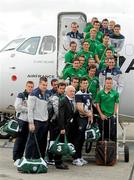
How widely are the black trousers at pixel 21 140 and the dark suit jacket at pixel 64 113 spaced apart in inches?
31.9

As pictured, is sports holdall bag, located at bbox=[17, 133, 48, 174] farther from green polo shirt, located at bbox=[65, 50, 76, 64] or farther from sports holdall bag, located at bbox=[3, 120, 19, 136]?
green polo shirt, located at bbox=[65, 50, 76, 64]

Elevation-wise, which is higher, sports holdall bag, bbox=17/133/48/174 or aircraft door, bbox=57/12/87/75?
aircraft door, bbox=57/12/87/75

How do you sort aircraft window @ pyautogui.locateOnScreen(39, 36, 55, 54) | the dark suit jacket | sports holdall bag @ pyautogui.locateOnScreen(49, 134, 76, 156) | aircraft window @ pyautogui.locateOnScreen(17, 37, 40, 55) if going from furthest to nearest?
aircraft window @ pyautogui.locateOnScreen(17, 37, 40, 55), aircraft window @ pyautogui.locateOnScreen(39, 36, 55, 54), the dark suit jacket, sports holdall bag @ pyautogui.locateOnScreen(49, 134, 76, 156)

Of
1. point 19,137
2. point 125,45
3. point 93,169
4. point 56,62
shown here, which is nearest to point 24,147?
point 19,137

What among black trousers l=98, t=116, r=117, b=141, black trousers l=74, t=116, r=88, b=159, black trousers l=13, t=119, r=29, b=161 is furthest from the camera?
black trousers l=98, t=116, r=117, b=141

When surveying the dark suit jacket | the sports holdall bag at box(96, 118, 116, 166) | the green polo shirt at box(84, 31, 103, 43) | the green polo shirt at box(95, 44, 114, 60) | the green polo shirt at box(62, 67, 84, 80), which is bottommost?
the sports holdall bag at box(96, 118, 116, 166)

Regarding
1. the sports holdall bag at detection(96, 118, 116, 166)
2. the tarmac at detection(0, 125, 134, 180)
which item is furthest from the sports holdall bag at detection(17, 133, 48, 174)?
the sports holdall bag at detection(96, 118, 116, 166)

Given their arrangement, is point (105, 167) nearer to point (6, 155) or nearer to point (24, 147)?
point (24, 147)

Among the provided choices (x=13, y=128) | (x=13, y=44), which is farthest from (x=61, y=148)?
(x=13, y=44)

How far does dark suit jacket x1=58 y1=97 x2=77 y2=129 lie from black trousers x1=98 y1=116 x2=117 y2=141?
1.21 meters

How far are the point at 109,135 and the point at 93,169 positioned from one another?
1269 mm

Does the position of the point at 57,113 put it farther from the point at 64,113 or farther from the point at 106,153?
the point at 106,153

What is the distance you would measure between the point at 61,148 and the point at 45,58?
15.2 feet

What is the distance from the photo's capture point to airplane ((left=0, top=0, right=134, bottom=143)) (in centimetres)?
1493
